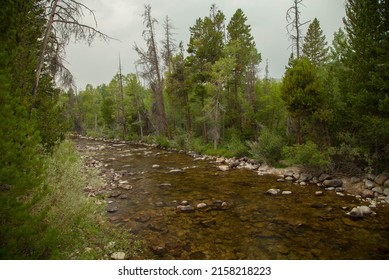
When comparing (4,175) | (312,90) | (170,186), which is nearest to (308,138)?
(312,90)

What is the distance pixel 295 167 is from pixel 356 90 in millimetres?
5294

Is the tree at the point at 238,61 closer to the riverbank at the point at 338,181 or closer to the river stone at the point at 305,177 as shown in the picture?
the riverbank at the point at 338,181

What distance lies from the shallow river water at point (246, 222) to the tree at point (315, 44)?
23061 millimetres

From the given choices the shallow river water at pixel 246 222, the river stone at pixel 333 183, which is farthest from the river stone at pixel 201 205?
the river stone at pixel 333 183

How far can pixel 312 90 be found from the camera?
1323 cm

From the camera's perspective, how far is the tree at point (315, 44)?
93.5 ft

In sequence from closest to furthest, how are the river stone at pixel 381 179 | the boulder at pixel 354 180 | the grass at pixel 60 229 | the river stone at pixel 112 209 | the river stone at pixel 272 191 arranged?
the grass at pixel 60 229, the river stone at pixel 112 209, the river stone at pixel 381 179, the river stone at pixel 272 191, the boulder at pixel 354 180

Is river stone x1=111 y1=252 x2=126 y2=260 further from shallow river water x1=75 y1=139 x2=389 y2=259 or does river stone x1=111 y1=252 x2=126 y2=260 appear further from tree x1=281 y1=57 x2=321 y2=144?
tree x1=281 y1=57 x2=321 y2=144

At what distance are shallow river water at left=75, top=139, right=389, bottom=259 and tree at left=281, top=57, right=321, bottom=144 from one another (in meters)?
4.55

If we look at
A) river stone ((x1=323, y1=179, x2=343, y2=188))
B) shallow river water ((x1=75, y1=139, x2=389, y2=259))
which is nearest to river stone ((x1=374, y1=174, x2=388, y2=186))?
river stone ((x1=323, y1=179, x2=343, y2=188))

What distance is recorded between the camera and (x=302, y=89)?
1334cm

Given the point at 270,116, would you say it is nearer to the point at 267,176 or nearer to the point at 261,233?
the point at 267,176

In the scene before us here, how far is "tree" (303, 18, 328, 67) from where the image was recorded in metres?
28.5

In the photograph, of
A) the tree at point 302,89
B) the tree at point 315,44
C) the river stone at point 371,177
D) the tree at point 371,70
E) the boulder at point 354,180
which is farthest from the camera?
the tree at point 315,44
